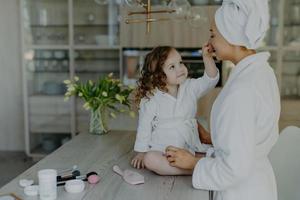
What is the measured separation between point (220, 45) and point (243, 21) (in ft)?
0.40

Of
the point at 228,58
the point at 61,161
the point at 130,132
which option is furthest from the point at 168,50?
the point at 130,132

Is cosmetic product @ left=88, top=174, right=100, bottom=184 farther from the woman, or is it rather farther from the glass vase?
the glass vase

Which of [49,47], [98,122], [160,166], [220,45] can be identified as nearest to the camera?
[220,45]

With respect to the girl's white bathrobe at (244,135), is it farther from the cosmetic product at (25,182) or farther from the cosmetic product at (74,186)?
the cosmetic product at (25,182)

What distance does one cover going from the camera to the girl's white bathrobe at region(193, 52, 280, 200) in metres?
1.19

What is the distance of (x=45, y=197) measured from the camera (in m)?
1.32

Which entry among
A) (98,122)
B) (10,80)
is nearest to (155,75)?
(98,122)

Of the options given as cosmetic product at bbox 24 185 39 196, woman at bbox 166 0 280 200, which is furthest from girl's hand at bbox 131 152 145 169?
cosmetic product at bbox 24 185 39 196

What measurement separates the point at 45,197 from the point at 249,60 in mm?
802

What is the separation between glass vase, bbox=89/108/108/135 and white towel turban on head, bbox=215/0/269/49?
3.82 ft

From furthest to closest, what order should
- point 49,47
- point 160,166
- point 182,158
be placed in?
point 49,47
point 160,166
point 182,158

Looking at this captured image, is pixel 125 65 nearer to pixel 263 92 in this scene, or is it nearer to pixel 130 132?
pixel 130 132

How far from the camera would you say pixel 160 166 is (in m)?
1.55

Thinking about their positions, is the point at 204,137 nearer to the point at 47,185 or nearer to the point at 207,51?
the point at 207,51
